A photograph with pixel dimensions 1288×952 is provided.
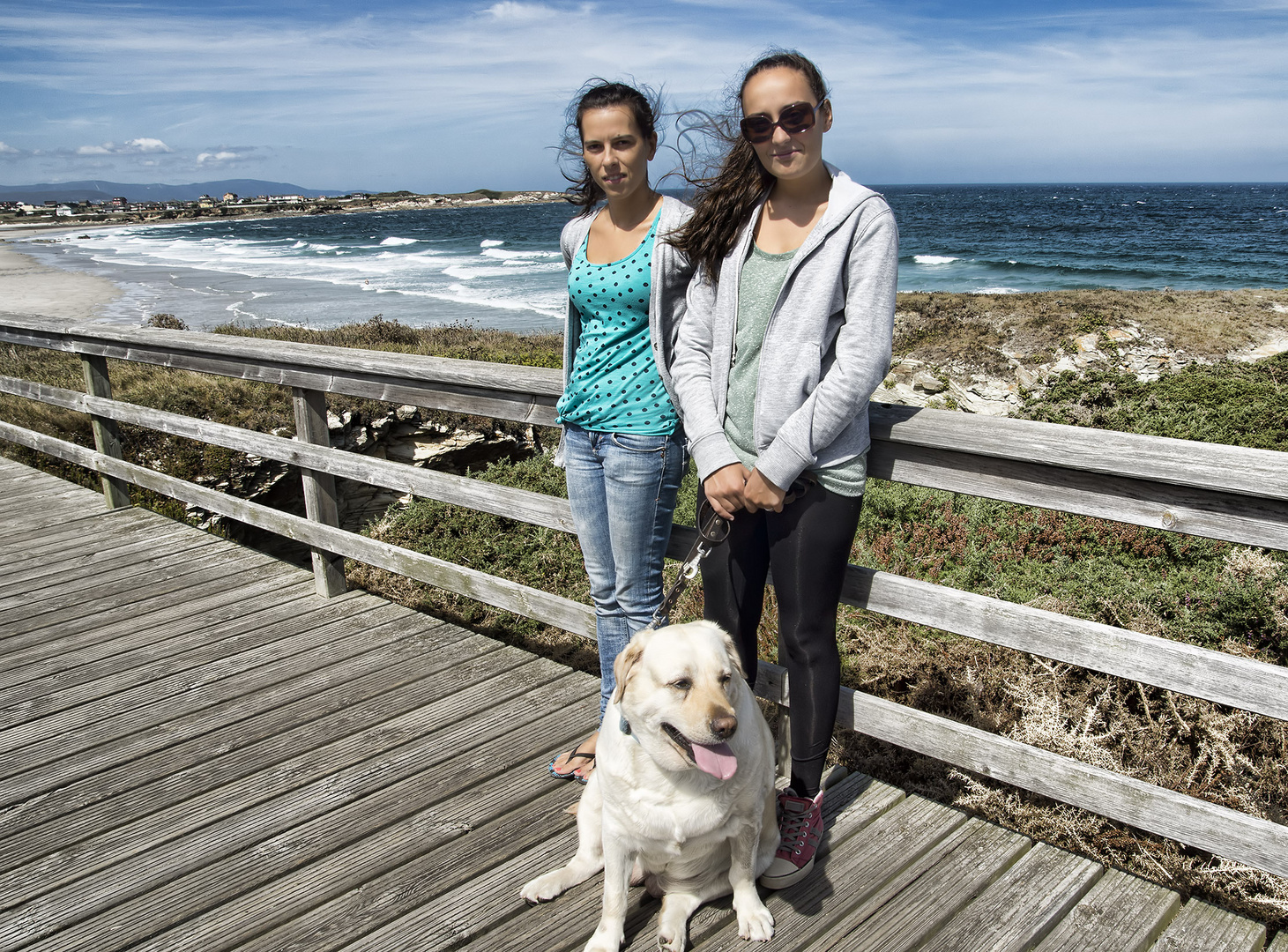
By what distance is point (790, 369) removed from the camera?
217 cm

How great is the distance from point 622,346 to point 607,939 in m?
1.58

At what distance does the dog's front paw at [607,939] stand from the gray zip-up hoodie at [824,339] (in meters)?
1.16

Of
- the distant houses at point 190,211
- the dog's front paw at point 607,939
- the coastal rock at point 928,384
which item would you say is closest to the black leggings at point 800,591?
the dog's front paw at point 607,939

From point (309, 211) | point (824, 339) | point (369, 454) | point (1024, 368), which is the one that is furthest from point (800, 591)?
point (309, 211)

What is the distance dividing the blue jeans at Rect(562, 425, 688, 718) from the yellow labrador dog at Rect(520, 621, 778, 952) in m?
0.60

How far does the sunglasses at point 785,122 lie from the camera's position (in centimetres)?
214

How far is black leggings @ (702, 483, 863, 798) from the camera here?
2.26 meters

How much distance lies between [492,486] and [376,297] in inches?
1180

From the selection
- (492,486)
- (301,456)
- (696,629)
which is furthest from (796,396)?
(301,456)

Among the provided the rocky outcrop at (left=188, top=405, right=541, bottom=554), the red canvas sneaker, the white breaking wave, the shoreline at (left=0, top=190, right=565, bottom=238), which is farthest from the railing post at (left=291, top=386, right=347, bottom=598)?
the shoreline at (left=0, top=190, right=565, bottom=238)

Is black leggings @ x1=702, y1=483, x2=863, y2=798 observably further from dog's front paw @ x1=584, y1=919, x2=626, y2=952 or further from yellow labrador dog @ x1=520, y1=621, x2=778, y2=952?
dog's front paw @ x1=584, y1=919, x2=626, y2=952

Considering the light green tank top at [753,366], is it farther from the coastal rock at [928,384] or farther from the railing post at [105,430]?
the coastal rock at [928,384]

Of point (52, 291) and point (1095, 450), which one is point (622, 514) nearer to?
point (1095, 450)

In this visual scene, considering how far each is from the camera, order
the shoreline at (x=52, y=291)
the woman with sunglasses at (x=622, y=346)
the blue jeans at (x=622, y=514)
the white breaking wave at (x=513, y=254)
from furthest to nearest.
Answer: the white breaking wave at (x=513, y=254) < the shoreline at (x=52, y=291) < the blue jeans at (x=622, y=514) < the woman with sunglasses at (x=622, y=346)
